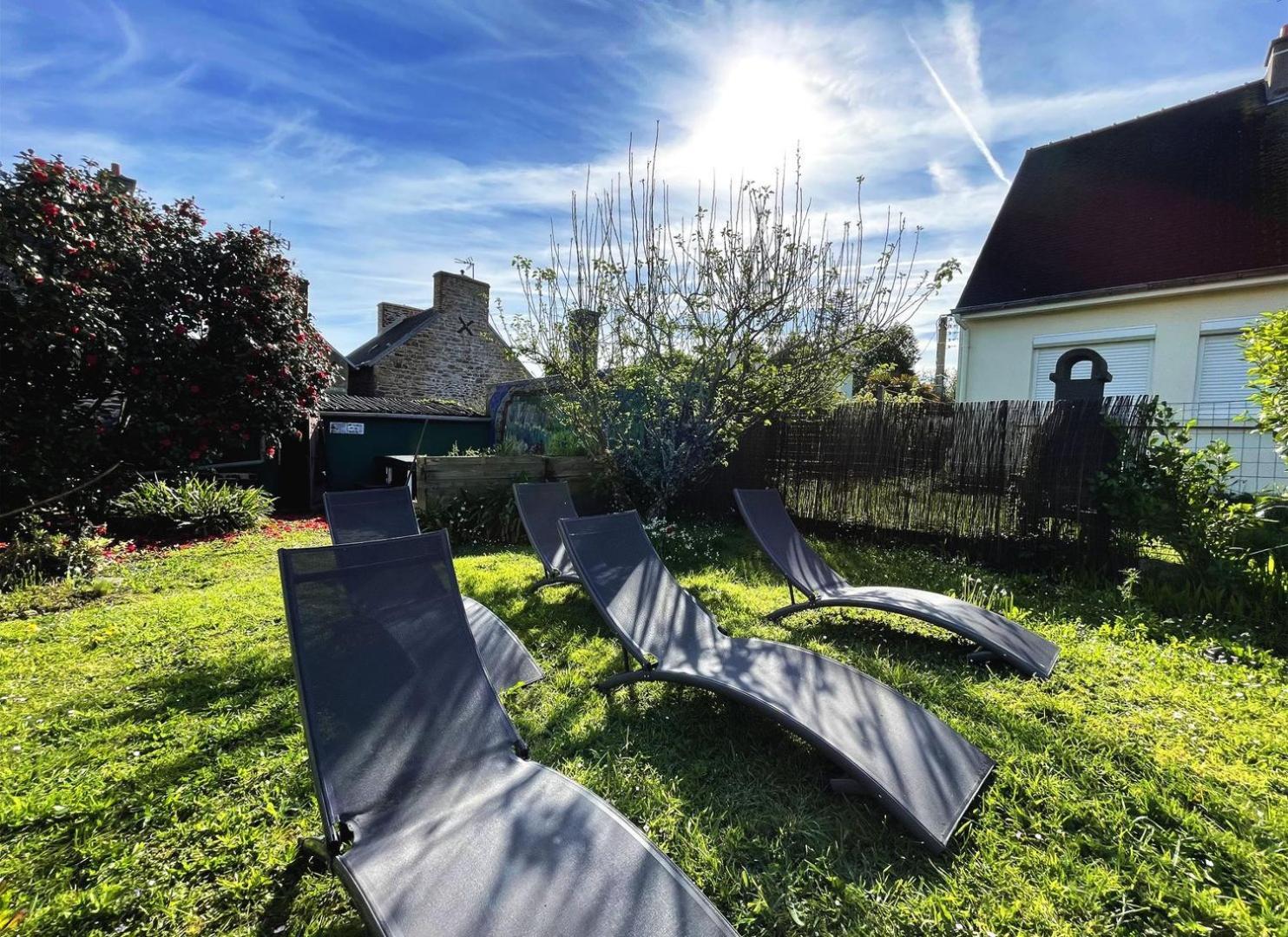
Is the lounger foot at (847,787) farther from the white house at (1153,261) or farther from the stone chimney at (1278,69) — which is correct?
the stone chimney at (1278,69)

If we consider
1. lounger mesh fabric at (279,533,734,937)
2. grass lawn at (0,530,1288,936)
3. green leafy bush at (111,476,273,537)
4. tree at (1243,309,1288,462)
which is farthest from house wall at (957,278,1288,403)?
green leafy bush at (111,476,273,537)

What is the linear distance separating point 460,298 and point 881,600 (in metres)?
21.3

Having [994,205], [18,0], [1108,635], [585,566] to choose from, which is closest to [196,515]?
[18,0]

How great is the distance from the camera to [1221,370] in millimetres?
9641

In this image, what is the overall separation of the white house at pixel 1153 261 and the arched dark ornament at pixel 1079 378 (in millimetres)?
391

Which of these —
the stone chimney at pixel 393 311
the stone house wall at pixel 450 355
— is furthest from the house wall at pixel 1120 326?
the stone chimney at pixel 393 311

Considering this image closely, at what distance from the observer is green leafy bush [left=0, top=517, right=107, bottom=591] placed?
5.10 meters

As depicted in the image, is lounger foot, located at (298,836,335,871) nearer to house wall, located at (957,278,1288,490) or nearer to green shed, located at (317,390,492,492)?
green shed, located at (317,390,492,492)

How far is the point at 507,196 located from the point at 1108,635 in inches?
326

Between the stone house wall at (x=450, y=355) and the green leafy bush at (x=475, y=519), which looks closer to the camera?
the green leafy bush at (x=475, y=519)

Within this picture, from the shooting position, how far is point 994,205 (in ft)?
44.9

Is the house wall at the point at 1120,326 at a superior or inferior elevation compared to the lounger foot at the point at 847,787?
superior

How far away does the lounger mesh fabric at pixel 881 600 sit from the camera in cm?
362

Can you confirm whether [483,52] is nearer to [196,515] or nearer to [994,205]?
[196,515]
